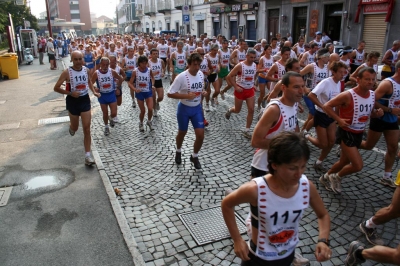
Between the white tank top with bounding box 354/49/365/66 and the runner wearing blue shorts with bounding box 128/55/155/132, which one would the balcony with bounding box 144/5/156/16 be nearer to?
the white tank top with bounding box 354/49/365/66

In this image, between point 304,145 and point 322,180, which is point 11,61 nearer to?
point 322,180

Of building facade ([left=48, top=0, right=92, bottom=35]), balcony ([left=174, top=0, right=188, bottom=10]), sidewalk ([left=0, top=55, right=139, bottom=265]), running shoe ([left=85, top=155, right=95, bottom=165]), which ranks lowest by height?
sidewalk ([left=0, top=55, right=139, bottom=265])

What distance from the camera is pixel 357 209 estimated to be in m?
4.74

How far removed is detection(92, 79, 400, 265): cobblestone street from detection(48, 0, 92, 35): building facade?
395ft

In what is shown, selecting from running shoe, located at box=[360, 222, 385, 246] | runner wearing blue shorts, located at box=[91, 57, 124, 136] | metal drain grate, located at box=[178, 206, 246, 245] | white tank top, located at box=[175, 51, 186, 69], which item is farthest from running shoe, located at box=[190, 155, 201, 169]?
white tank top, located at box=[175, 51, 186, 69]

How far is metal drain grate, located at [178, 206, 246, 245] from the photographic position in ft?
13.7

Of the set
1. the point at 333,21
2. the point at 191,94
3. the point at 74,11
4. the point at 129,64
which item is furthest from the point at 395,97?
the point at 74,11

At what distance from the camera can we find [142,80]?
334 inches

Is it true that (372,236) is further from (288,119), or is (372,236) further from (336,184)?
(288,119)

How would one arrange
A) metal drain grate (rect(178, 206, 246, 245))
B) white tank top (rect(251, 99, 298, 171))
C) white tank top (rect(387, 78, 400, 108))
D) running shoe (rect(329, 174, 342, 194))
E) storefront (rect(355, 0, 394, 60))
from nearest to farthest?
white tank top (rect(251, 99, 298, 171)) → metal drain grate (rect(178, 206, 246, 245)) → white tank top (rect(387, 78, 400, 108)) → running shoe (rect(329, 174, 342, 194)) → storefront (rect(355, 0, 394, 60))

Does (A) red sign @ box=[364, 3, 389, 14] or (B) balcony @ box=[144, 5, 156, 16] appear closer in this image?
(A) red sign @ box=[364, 3, 389, 14]

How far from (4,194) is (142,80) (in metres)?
4.11

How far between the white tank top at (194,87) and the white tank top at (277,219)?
12.6ft

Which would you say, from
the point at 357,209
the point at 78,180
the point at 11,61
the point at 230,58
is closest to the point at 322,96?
the point at 357,209
